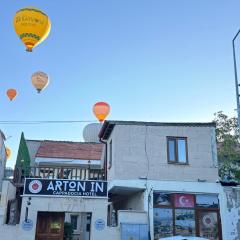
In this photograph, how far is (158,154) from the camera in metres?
20.2

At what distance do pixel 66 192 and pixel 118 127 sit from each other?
174 inches

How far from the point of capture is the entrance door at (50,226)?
1852 centimetres

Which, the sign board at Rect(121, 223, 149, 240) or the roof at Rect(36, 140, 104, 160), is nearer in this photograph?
the sign board at Rect(121, 223, 149, 240)

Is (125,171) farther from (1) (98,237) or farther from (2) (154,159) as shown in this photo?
(1) (98,237)

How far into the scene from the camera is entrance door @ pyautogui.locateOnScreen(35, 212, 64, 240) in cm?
1852

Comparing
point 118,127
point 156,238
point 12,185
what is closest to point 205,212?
point 156,238

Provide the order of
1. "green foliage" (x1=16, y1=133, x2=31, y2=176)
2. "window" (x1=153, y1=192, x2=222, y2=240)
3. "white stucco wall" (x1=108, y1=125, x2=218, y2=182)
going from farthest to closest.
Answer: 1. "green foliage" (x1=16, y1=133, x2=31, y2=176)
2. "white stucco wall" (x1=108, y1=125, x2=218, y2=182)
3. "window" (x1=153, y1=192, x2=222, y2=240)

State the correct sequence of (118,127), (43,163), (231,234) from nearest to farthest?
(231,234) < (118,127) < (43,163)

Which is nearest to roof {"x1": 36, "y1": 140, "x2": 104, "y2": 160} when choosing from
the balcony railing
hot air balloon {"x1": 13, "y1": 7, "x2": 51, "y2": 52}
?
the balcony railing

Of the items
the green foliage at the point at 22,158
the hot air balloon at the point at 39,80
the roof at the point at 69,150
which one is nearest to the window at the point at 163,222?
the green foliage at the point at 22,158

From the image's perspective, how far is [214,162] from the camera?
20.4 metres

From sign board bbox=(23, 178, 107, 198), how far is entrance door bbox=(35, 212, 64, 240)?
1.19m

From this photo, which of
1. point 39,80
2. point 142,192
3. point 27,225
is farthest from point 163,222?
point 39,80

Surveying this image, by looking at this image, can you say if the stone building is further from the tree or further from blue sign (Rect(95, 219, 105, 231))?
the tree
